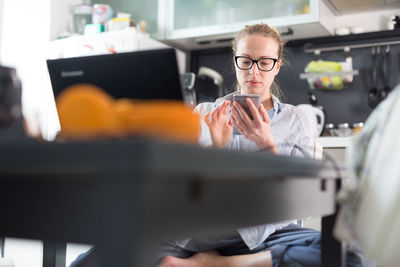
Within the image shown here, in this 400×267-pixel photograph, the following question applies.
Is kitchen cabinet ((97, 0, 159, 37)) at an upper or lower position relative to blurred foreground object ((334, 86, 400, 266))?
upper

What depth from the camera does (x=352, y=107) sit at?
113 inches

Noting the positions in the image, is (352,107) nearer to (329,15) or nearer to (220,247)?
(329,15)

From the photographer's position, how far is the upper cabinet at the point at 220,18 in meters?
2.74

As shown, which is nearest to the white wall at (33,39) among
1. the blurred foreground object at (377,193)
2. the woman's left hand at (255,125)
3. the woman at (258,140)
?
the woman at (258,140)

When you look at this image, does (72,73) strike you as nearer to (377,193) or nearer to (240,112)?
(240,112)

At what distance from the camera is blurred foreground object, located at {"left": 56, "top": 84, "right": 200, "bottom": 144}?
0.57 meters

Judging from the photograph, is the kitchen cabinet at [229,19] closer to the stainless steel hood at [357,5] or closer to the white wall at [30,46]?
the stainless steel hood at [357,5]

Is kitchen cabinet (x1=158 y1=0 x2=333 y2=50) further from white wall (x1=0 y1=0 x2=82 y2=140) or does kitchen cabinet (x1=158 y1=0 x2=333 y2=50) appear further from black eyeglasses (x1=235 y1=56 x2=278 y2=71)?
black eyeglasses (x1=235 y1=56 x2=278 y2=71)

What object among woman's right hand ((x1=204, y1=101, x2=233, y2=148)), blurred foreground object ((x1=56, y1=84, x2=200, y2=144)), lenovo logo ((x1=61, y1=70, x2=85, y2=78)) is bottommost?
woman's right hand ((x1=204, y1=101, x2=233, y2=148))

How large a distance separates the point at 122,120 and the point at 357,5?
2.57 meters

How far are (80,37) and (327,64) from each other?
5.13 ft

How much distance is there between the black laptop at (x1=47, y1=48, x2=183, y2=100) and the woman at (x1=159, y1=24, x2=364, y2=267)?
11.8 inches

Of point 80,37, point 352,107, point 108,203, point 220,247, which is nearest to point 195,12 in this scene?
point 80,37

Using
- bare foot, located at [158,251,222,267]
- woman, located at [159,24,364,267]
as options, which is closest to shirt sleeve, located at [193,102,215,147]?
woman, located at [159,24,364,267]
